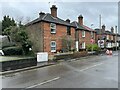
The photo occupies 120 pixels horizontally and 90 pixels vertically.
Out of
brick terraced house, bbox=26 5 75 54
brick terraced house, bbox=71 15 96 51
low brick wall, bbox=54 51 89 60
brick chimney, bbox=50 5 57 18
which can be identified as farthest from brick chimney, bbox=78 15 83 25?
low brick wall, bbox=54 51 89 60

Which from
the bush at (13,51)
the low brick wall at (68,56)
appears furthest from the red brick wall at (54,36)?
the bush at (13,51)

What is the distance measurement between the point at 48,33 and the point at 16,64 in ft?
38.4

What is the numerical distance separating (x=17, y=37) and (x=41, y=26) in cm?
528

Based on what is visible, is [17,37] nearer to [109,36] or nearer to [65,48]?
[65,48]

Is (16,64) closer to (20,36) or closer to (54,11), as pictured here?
(20,36)

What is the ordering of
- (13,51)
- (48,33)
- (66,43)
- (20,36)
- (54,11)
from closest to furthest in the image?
A: (20,36) → (13,51) → (48,33) → (66,43) → (54,11)

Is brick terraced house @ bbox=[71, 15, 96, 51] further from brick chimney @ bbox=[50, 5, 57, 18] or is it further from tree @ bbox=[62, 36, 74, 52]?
brick chimney @ bbox=[50, 5, 57, 18]

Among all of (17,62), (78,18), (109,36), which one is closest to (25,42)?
(17,62)

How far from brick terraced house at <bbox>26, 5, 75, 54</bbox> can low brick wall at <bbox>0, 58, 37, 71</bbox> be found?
6.46 metres

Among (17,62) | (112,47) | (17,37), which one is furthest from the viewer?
(112,47)

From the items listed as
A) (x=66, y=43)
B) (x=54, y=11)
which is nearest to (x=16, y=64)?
(x=66, y=43)

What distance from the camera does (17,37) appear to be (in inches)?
929

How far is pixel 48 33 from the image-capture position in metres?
28.4

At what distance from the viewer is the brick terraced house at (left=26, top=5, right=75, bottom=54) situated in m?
27.6
